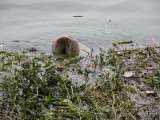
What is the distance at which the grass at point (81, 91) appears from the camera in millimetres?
3115

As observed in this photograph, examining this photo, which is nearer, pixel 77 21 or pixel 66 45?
pixel 66 45

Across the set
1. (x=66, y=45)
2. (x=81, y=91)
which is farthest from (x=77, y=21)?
(x=81, y=91)

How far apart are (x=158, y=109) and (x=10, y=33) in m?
4.76

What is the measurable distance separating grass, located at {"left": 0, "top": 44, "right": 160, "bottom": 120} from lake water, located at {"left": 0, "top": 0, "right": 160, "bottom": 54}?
1.34 m

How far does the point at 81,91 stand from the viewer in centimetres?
369

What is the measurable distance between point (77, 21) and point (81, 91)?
4.40 m

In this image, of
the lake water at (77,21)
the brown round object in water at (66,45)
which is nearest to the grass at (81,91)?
the brown round object in water at (66,45)

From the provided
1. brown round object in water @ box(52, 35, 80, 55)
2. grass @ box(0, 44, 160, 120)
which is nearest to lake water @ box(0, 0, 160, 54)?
brown round object in water @ box(52, 35, 80, 55)

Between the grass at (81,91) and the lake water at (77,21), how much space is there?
1336mm

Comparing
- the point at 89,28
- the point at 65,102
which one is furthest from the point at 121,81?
the point at 89,28

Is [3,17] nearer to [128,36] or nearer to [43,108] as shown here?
[128,36]

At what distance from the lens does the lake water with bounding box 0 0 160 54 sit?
633 centimetres

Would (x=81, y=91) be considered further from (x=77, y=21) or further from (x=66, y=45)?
(x=77, y=21)

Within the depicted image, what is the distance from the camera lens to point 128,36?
21.7ft
